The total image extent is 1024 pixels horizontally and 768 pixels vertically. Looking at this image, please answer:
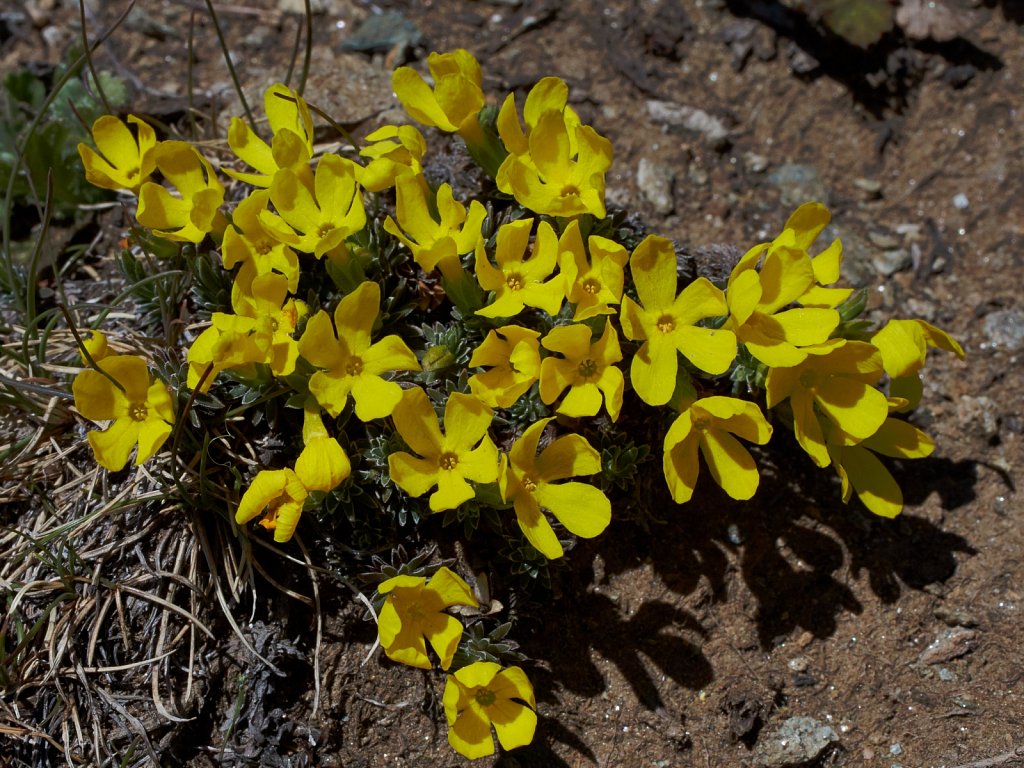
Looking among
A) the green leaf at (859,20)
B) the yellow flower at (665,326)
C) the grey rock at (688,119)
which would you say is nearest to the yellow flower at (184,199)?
the yellow flower at (665,326)

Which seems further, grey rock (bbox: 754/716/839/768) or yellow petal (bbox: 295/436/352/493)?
grey rock (bbox: 754/716/839/768)

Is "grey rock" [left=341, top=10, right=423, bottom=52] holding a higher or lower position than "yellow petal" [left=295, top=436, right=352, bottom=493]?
higher

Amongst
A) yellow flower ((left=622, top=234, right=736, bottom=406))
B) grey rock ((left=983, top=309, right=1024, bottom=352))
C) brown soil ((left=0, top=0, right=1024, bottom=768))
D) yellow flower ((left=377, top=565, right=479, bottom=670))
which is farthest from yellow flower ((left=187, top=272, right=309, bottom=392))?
grey rock ((left=983, top=309, right=1024, bottom=352))

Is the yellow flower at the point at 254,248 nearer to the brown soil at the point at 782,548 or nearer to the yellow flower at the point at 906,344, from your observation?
the brown soil at the point at 782,548

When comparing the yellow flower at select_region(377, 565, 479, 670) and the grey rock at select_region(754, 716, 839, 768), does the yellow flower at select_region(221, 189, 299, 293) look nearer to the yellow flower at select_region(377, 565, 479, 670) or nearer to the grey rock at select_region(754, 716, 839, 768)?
the yellow flower at select_region(377, 565, 479, 670)

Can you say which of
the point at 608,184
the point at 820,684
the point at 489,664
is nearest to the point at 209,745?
the point at 489,664

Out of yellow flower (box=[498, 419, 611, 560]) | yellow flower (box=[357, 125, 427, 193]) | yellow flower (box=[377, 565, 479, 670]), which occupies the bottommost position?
yellow flower (box=[377, 565, 479, 670])

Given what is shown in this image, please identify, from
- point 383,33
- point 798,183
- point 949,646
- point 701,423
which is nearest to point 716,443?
point 701,423

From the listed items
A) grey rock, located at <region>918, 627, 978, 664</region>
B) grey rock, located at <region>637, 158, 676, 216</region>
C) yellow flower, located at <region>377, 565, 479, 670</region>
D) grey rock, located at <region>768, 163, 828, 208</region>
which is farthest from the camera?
grey rock, located at <region>768, 163, 828, 208</region>
